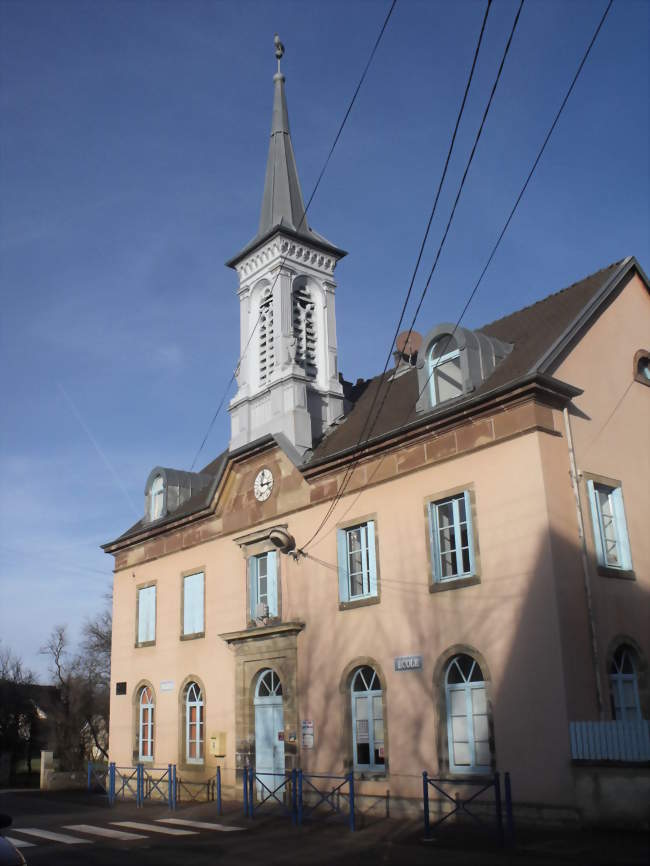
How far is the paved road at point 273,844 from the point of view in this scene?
11.9 meters

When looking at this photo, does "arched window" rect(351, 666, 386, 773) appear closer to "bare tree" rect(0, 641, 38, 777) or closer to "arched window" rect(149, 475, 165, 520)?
"arched window" rect(149, 475, 165, 520)

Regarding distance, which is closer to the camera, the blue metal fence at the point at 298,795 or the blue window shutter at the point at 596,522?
the blue window shutter at the point at 596,522

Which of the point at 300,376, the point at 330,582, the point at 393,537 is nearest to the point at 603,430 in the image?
the point at 393,537

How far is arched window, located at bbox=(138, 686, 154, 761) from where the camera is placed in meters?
24.5

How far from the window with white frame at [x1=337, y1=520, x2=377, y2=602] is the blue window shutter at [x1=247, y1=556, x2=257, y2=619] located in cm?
339

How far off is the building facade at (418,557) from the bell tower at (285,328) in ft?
0.20

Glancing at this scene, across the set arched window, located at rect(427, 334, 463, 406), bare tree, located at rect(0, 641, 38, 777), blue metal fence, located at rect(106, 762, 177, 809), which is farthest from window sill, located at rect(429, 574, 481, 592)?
bare tree, located at rect(0, 641, 38, 777)

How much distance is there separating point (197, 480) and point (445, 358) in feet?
38.0

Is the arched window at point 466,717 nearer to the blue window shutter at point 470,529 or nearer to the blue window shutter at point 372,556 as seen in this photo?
the blue window shutter at point 470,529

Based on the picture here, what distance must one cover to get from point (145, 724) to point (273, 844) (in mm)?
11712

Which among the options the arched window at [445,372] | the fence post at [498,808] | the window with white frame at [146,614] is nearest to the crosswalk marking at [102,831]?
the fence post at [498,808]

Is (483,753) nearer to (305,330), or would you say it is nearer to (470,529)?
(470,529)

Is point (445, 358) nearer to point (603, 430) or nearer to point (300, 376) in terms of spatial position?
point (603, 430)

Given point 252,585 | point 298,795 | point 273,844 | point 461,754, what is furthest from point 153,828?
point 461,754
